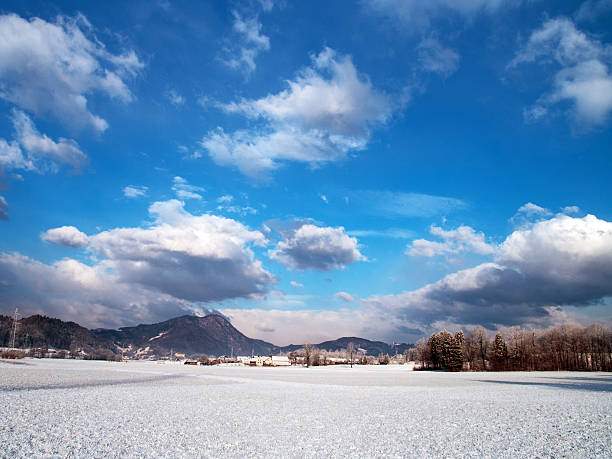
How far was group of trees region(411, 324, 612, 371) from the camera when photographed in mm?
81875

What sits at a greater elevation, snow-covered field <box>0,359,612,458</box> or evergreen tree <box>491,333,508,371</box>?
snow-covered field <box>0,359,612,458</box>

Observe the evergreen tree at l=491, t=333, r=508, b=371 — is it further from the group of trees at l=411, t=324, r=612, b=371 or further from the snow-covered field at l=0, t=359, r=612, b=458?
the snow-covered field at l=0, t=359, r=612, b=458

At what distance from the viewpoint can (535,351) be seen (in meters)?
88.4

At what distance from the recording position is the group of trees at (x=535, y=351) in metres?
81.9

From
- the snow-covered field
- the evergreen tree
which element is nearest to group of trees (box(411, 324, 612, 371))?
the evergreen tree

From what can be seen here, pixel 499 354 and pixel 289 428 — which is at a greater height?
pixel 289 428

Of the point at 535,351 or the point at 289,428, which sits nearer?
the point at 289,428

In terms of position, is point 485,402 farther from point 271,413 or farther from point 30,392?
point 30,392

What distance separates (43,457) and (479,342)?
346 feet

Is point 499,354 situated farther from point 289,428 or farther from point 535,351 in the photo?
point 289,428

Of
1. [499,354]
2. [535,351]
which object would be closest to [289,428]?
[499,354]

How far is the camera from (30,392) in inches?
774

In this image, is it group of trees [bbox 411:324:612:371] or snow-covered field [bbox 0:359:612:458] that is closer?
snow-covered field [bbox 0:359:612:458]

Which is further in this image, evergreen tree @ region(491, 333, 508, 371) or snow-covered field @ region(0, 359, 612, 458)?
evergreen tree @ region(491, 333, 508, 371)
